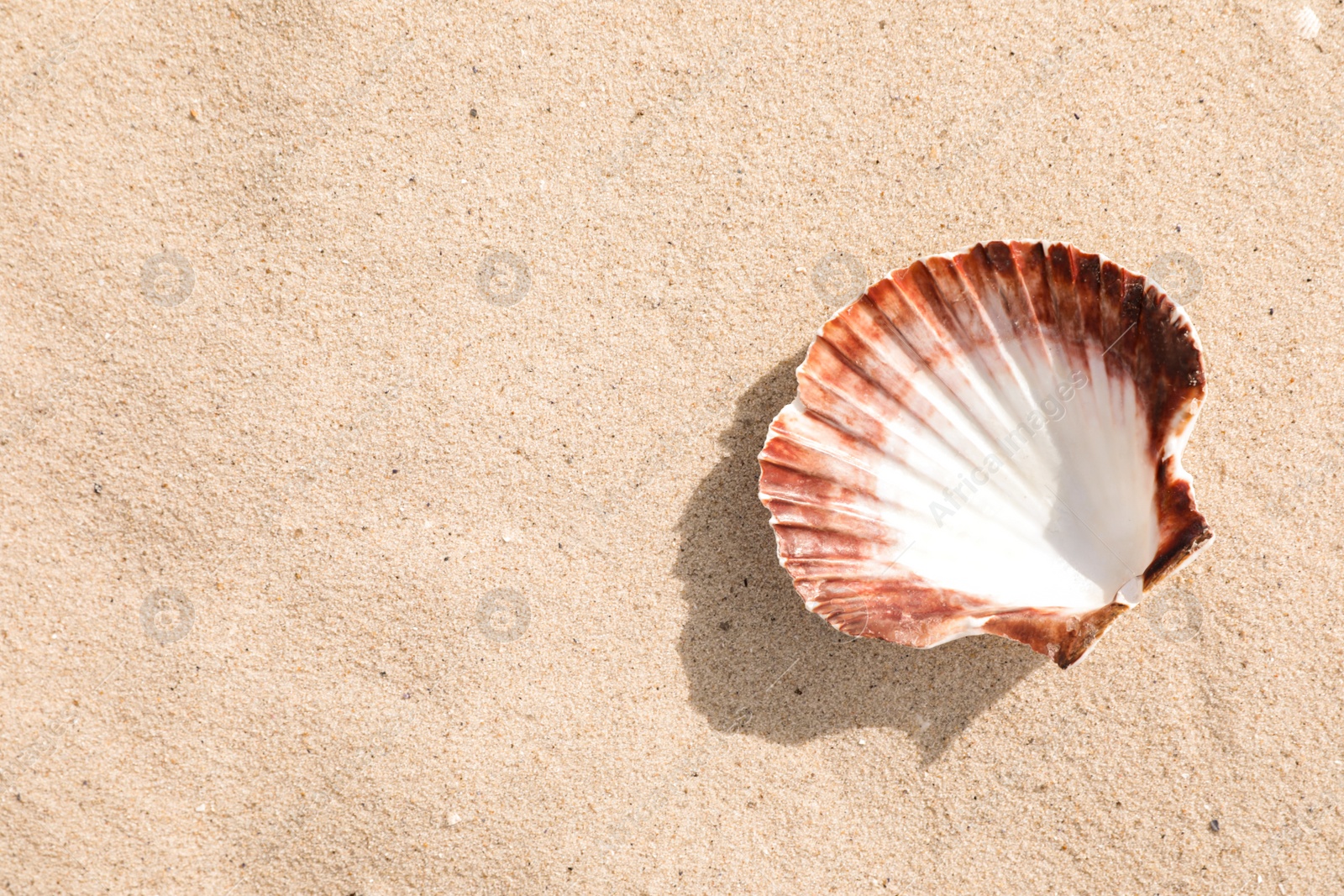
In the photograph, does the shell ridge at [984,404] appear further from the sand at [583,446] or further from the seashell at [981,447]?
the sand at [583,446]

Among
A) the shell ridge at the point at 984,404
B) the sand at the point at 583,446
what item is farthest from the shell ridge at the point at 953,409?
the sand at the point at 583,446

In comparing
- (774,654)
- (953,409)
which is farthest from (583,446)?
(953,409)

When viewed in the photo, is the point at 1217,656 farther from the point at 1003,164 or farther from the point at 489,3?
the point at 489,3

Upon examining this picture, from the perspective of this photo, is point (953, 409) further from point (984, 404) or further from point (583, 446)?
point (583, 446)

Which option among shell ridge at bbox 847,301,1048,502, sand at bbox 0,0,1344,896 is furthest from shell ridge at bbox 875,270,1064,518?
sand at bbox 0,0,1344,896

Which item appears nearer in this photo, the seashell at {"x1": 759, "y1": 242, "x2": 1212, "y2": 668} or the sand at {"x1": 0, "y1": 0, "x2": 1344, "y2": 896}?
the seashell at {"x1": 759, "y1": 242, "x2": 1212, "y2": 668}

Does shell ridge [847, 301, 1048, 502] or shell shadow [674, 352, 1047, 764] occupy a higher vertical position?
shell ridge [847, 301, 1048, 502]

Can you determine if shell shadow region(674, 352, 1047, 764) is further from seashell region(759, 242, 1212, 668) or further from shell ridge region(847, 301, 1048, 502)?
shell ridge region(847, 301, 1048, 502)
